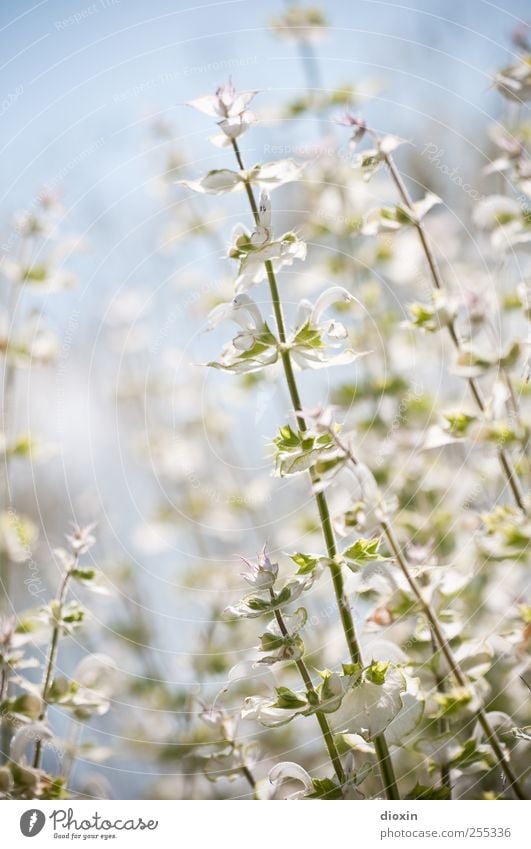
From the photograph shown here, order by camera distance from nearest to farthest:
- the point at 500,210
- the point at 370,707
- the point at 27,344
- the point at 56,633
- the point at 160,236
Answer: the point at 370,707 → the point at 56,633 → the point at 500,210 → the point at 27,344 → the point at 160,236

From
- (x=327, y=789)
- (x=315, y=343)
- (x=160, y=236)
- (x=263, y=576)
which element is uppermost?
(x=160, y=236)

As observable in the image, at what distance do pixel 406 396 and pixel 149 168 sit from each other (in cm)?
53

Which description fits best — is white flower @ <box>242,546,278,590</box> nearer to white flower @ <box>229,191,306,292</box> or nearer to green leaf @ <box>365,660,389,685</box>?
green leaf @ <box>365,660,389,685</box>

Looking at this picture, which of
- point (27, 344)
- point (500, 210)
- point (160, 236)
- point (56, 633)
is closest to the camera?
point (56, 633)

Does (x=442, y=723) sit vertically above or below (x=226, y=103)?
below

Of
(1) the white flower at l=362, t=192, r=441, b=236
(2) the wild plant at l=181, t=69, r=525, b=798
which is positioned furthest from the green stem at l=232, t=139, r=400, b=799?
(1) the white flower at l=362, t=192, r=441, b=236

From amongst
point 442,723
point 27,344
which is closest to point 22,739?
point 442,723
